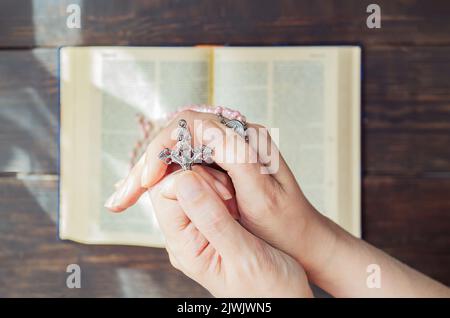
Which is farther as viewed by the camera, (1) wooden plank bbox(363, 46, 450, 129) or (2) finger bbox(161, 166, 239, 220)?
(1) wooden plank bbox(363, 46, 450, 129)

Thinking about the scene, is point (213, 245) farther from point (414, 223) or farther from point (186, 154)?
point (414, 223)

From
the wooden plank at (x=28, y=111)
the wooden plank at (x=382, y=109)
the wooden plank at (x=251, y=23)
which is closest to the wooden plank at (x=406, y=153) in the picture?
the wooden plank at (x=382, y=109)

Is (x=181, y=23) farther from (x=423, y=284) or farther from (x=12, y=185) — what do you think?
(x=423, y=284)

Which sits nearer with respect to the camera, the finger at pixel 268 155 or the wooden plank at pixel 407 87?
the finger at pixel 268 155

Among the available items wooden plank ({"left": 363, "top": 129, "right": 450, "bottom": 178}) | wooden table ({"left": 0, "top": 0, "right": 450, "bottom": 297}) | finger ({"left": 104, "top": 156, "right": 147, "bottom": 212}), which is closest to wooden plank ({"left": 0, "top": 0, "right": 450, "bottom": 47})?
wooden table ({"left": 0, "top": 0, "right": 450, "bottom": 297})

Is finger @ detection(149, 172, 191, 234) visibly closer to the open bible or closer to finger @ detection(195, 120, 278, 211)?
finger @ detection(195, 120, 278, 211)

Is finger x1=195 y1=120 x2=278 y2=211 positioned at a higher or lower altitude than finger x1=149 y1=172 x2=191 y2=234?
higher

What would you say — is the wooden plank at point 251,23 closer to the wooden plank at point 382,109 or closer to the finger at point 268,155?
the wooden plank at point 382,109
